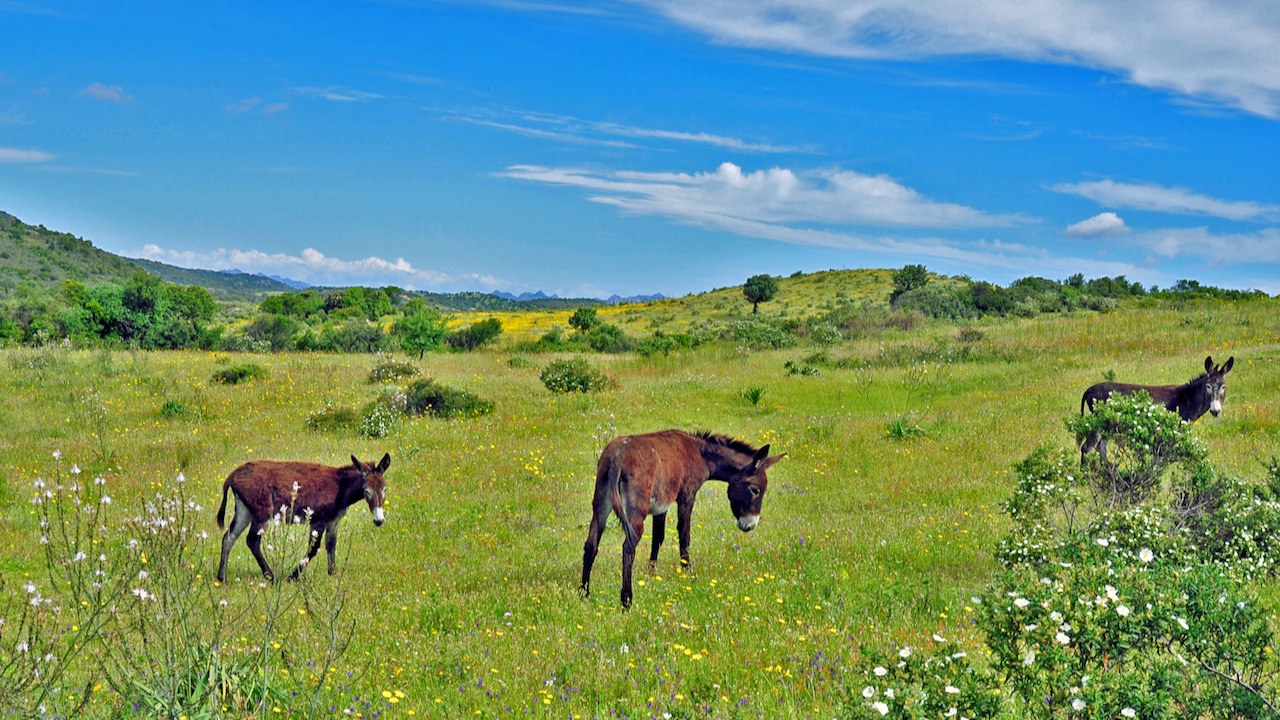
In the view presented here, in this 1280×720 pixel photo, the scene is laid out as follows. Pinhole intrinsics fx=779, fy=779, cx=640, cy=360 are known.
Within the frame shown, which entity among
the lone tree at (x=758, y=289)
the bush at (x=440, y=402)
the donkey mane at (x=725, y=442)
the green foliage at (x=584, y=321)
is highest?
the lone tree at (x=758, y=289)

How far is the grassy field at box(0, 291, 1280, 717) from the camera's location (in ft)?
22.9

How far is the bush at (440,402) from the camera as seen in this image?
2247 centimetres

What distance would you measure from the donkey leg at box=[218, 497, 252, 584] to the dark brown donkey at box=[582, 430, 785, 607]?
4.52m

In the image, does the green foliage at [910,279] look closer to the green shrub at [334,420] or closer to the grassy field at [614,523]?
the grassy field at [614,523]

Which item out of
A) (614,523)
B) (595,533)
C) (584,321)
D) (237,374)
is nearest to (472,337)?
(584,321)

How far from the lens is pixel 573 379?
27.5 meters

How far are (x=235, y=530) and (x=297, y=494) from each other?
3.19 feet

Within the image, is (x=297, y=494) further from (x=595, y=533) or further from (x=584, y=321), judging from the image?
(x=584, y=321)

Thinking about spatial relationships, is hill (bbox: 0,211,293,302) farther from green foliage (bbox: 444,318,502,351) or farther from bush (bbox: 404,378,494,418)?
bush (bbox: 404,378,494,418)

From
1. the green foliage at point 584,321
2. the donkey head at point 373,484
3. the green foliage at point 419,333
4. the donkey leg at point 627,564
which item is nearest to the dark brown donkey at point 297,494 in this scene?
the donkey head at point 373,484

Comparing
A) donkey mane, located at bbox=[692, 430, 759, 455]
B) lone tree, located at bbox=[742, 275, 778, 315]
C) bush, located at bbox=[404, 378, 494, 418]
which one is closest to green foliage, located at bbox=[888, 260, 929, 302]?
lone tree, located at bbox=[742, 275, 778, 315]

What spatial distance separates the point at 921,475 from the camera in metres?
16.1

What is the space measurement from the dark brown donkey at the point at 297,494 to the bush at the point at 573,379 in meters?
16.8

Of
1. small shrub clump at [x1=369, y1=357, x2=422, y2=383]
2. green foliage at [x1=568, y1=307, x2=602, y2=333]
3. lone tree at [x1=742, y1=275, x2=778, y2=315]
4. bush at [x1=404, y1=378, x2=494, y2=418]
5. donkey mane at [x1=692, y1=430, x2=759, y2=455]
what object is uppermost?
lone tree at [x1=742, y1=275, x2=778, y2=315]
